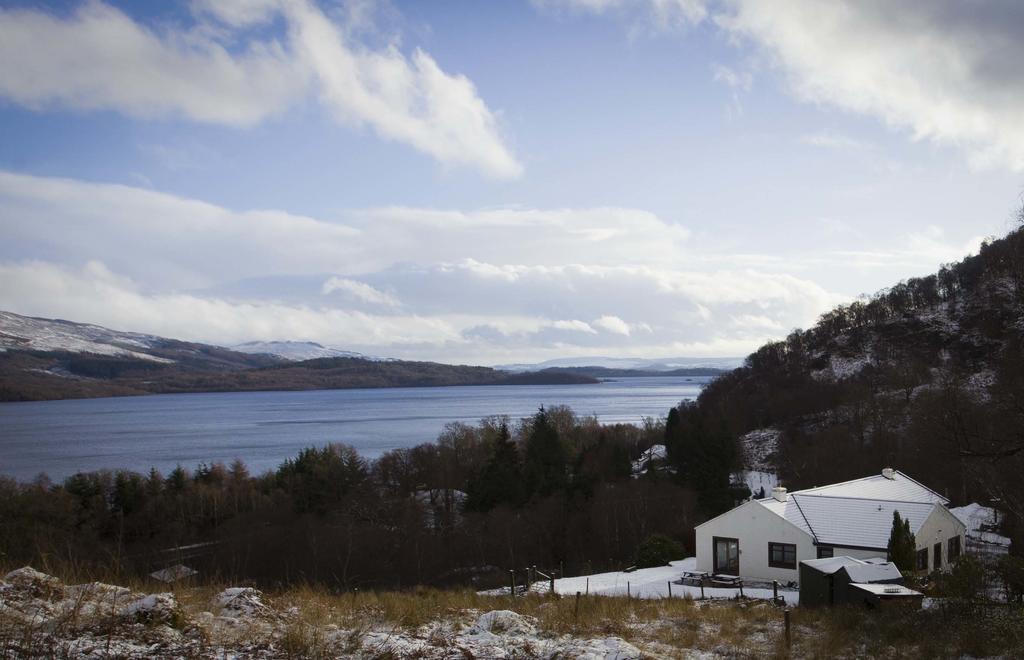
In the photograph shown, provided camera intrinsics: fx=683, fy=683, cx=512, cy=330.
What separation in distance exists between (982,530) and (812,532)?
10.9 m

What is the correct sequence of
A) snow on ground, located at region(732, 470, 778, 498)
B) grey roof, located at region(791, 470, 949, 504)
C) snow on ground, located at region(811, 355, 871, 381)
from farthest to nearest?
snow on ground, located at region(811, 355, 871, 381), snow on ground, located at region(732, 470, 778, 498), grey roof, located at region(791, 470, 949, 504)

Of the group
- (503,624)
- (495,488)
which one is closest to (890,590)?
(503,624)

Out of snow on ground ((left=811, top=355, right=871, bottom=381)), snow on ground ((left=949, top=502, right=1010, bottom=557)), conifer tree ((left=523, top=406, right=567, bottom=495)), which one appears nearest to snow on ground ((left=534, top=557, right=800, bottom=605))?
snow on ground ((left=949, top=502, right=1010, bottom=557))

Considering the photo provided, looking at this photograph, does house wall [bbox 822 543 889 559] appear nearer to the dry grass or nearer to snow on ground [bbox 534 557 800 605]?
snow on ground [bbox 534 557 800 605]

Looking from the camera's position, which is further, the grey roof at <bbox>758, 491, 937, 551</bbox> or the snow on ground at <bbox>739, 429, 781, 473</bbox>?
the snow on ground at <bbox>739, 429, 781, 473</bbox>

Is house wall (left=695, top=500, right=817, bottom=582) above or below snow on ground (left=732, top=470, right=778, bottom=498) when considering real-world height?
above

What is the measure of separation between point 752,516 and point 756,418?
163 feet

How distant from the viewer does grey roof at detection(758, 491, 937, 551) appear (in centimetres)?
2220

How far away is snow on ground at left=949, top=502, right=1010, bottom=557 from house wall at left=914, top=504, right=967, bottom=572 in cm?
83

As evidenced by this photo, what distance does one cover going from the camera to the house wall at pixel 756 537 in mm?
22859

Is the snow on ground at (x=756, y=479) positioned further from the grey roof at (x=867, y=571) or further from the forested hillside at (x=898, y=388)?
the grey roof at (x=867, y=571)

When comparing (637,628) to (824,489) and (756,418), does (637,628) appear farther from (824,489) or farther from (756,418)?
(756,418)

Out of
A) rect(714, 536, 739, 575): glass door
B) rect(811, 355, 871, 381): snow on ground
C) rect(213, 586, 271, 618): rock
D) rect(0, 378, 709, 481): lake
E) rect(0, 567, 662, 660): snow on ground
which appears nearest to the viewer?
rect(0, 567, 662, 660): snow on ground

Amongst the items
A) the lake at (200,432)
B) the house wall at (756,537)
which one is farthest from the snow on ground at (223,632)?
the lake at (200,432)
